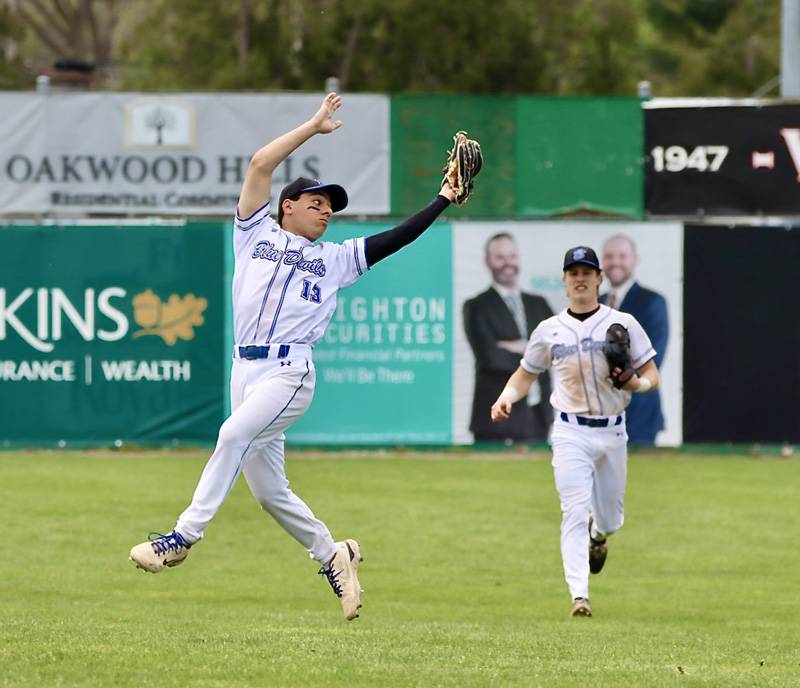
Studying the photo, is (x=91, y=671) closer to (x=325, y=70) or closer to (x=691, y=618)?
(x=691, y=618)

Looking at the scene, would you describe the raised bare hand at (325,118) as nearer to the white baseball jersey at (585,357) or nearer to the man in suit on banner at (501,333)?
the white baseball jersey at (585,357)

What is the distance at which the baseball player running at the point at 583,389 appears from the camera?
10.2m

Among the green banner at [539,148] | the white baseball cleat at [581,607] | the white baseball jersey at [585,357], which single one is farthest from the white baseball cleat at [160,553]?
the green banner at [539,148]

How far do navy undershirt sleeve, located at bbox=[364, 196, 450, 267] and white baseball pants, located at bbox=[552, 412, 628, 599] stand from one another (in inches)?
102

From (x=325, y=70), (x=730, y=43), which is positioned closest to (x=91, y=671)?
(x=325, y=70)

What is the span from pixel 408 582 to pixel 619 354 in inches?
119

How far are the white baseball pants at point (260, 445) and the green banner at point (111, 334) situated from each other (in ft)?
35.5

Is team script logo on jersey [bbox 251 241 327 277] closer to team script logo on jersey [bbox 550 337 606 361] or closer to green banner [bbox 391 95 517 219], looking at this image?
team script logo on jersey [bbox 550 337 606 361]

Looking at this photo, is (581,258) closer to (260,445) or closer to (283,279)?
(283,279)

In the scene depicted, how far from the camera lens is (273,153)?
7.93m

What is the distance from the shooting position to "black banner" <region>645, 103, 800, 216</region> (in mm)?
19438

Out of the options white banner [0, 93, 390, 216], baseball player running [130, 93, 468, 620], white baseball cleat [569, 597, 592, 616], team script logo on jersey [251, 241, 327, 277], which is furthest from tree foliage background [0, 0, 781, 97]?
team script logo on jersey [251, 241, 327, 277]

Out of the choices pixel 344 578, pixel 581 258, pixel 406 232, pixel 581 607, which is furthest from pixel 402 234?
pixel 581 607

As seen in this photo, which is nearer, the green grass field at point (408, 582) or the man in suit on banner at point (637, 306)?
the green grass field at point (408, 582)
